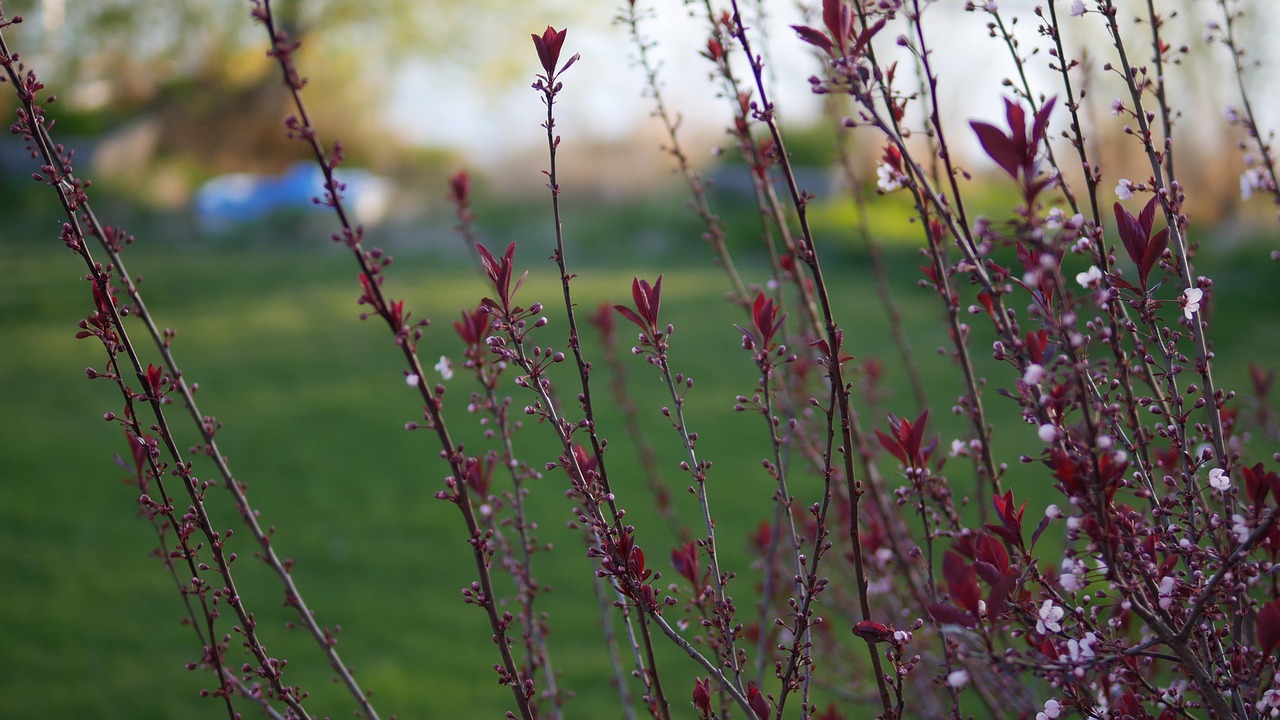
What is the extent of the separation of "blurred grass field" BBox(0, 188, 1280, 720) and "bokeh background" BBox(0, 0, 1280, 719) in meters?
0.02

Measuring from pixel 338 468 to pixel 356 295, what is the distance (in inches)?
157

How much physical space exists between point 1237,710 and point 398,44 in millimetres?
16146

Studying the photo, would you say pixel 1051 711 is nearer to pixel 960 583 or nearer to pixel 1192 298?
pixel 960 583

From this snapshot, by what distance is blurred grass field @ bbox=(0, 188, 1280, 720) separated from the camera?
3465mm

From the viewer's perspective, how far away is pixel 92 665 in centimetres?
347

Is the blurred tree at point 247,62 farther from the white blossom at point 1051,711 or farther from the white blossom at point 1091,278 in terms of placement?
the white blossom at point 1051,711

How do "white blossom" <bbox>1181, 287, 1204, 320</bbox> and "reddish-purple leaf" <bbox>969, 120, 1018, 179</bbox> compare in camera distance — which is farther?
"white blossom" <bbox>1181, 287, 1204, 320</bbox>

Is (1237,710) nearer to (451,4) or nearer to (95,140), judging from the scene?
(451,4)

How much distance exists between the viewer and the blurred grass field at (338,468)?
3465mm

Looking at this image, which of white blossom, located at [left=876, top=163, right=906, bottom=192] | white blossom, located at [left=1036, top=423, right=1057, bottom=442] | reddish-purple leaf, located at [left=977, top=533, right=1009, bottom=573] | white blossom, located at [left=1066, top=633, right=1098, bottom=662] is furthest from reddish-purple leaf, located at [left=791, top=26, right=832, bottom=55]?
white blossom, located at [left=1066, top=633, right=1098, bottom=662]

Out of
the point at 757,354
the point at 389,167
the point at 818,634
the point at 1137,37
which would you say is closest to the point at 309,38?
the point at 389,167

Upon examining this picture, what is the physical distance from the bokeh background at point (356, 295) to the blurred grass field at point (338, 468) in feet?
0.07

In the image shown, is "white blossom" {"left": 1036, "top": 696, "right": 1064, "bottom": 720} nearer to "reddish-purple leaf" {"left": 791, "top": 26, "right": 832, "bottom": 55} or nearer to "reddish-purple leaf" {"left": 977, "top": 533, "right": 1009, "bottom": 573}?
"reddish-purple leaf" {"left": 977, "top": 533, "right": 1009, "bottom": 573}

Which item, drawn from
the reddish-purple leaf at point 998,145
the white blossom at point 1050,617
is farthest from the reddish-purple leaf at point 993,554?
the reddish-purple leaf at point 998,145
